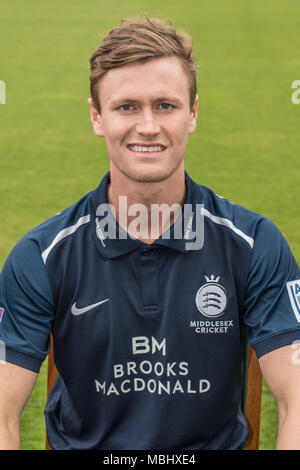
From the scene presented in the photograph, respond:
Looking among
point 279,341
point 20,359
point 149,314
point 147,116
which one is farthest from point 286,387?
point 147,116

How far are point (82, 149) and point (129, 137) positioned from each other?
19.4 ft

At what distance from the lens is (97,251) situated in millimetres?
2326

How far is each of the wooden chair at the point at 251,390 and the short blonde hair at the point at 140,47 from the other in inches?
32.6

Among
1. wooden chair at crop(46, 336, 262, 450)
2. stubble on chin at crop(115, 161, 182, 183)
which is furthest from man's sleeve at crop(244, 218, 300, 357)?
stubble on chin at crop(115, 161, 182, 183)

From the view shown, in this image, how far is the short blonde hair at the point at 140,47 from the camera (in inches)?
87.4

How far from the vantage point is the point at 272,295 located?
2.29 m

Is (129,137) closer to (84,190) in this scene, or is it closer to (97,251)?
(97,251)

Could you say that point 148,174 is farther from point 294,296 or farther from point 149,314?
point 294,296

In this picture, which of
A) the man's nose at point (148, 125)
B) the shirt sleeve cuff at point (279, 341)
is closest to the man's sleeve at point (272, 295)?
the shirt sleeve cuff at point (279, 341)

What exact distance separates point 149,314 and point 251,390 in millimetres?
554

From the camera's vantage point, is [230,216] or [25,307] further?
[230,216]

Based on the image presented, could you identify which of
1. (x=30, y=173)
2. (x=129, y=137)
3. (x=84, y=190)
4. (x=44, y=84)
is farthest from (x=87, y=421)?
(x=44, y=84)

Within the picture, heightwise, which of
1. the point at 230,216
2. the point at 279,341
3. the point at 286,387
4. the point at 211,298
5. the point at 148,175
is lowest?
the point at 286,387

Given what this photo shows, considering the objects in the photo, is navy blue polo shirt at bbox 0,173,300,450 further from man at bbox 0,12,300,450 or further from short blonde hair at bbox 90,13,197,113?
short blonde hair at bbox 90,13,197,113
